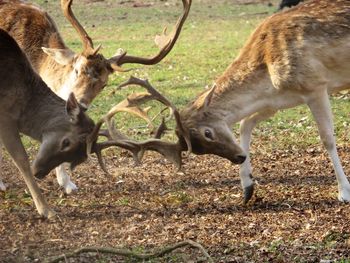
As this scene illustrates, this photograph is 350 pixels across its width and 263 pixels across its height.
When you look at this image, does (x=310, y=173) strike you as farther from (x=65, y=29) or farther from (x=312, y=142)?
(x=65, y=29)

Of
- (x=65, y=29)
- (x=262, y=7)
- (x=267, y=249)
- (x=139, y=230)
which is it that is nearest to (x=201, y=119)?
(x=139, y=230)

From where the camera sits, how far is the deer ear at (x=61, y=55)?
9703 mm

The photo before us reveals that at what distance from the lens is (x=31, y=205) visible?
8.88 metres

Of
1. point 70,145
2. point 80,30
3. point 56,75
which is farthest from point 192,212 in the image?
point 80,30

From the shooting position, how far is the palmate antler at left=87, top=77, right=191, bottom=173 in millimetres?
8469

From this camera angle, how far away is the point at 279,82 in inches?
352

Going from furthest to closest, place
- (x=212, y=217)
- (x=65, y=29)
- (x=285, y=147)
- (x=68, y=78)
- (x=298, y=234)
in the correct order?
(x=65, y=29)
(x=285, y=147)
(x=68, y=78)
(x=212, y=217)
(x=298, y=234)

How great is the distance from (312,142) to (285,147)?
0.34 metres

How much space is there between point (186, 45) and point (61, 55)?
1168cm

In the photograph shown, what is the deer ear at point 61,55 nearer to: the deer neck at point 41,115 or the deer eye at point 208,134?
Result: the deer neck at point 41,115

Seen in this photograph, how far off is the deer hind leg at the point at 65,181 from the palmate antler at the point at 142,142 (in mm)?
1032

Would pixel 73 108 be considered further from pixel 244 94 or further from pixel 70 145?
pixel 244 94

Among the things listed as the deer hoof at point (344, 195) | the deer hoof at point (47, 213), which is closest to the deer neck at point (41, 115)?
the deer hoof at point (47, 213)

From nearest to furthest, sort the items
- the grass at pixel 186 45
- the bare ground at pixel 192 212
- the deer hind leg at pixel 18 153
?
the bare ground at pixel 192 212 → the deer hind leg at pixel 18 153 → the grass at pixel 186 45
